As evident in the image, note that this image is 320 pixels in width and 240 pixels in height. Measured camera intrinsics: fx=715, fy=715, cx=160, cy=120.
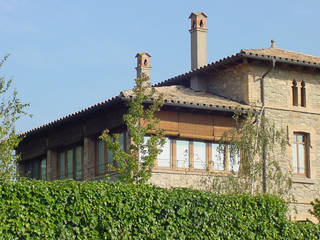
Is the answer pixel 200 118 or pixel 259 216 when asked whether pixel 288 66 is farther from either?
pixel 259 216

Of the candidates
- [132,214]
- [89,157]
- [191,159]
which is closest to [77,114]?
[89,157]

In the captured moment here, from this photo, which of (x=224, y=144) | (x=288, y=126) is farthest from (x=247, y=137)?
(x=288, y=126)

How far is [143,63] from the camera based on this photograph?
32625 millimetres

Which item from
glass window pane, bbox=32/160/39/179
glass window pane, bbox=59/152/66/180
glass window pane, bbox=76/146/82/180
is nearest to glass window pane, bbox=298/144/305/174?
glass window pane, bbox=76/146/82/180

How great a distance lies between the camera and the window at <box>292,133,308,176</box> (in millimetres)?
26125

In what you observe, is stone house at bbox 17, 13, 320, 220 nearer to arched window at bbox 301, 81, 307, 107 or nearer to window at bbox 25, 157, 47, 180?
arched window at bbox 301, 81, 307, 107

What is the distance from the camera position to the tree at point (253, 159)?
22.0 metres

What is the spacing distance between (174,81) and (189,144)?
4.93 m

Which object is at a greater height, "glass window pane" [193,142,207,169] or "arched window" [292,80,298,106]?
Answer: "arched window" [292,80,298,106]

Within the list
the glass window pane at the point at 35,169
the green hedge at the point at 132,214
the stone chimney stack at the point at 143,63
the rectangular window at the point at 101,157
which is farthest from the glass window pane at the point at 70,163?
the green hedge at the point at 132,214

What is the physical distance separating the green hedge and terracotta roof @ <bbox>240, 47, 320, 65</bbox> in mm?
8698

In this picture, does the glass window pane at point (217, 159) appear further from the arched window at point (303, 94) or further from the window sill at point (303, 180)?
the arched window at point (303, 94)

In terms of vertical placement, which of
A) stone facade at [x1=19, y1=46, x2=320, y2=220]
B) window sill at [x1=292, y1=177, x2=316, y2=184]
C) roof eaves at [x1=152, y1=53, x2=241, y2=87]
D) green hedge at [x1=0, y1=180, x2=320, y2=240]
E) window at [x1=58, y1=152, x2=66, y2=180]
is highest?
roof eaves at [x1=152, y1=53, x2=241, y2=87]

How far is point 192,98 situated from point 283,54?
4.49 meters
